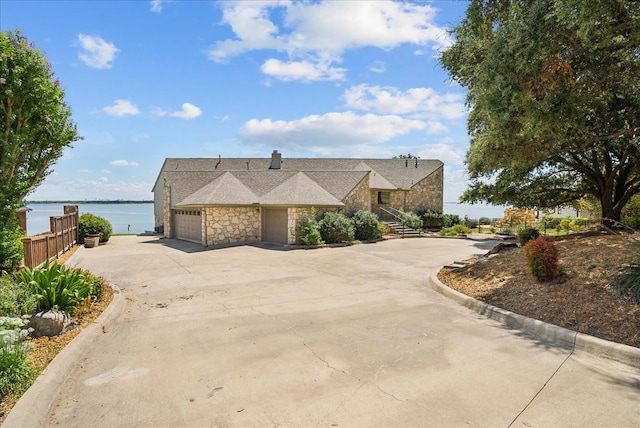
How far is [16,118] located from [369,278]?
30.9 feet

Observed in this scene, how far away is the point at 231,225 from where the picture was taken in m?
19.7

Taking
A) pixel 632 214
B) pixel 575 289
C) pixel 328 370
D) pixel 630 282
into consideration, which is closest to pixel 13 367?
pixel 328 370

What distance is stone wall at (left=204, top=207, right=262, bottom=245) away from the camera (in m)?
19.1

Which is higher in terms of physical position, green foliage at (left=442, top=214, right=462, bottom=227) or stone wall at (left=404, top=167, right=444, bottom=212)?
stone wall at (left=404, top=167, right=444, bottom=212)

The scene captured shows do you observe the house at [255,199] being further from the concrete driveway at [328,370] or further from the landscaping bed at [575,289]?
the landscaping bed at [575,289]

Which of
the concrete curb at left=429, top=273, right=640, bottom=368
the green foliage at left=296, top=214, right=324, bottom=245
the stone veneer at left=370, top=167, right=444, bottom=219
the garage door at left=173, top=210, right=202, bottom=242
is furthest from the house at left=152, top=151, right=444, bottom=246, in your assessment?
the concrete curb at left=429, top=273, right=640, bottom=368

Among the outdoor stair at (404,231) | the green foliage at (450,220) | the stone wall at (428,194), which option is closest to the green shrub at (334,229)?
the outdoor stair at (404,231)

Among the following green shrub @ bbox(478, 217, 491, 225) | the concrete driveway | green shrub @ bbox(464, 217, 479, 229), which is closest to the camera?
the concrete driveway

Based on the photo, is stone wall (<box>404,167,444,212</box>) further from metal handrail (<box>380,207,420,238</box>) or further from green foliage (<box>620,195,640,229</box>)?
green foliage (<box>620,195,640,229</box>)

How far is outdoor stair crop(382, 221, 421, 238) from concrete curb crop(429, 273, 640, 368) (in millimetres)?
17233

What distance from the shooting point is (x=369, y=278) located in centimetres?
1088

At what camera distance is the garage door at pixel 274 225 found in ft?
63.6

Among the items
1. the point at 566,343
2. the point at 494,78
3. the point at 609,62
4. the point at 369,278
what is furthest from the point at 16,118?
the point at 609,62

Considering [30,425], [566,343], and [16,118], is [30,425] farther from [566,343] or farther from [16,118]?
[16,118]
